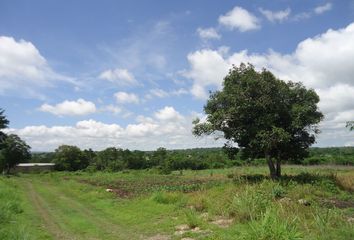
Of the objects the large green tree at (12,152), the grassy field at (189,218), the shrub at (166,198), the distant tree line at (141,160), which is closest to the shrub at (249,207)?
the grassy field at (189,218)

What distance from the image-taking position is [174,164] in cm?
8138

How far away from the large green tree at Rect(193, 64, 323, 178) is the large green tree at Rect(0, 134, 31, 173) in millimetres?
55614

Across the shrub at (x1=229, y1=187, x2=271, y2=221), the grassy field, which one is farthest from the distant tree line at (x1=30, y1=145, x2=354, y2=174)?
the shrub at (x1=229, y1=187, x2=271, y2=221)

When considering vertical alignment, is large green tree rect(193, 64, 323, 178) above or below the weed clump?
above

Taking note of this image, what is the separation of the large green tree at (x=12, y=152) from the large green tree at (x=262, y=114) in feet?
182

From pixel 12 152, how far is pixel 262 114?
60273mm

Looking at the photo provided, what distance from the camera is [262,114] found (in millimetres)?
29141

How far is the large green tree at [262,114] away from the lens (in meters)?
28.8

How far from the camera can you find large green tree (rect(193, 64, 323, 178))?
94.3 feet

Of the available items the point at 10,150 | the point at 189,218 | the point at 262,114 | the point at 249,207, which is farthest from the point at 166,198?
the point at 10,150

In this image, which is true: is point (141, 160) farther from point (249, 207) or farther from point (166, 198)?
point (249, 207)

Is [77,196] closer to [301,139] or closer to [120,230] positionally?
[120,230]

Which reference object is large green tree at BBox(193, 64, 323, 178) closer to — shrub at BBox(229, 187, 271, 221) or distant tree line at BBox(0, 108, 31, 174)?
shrub at BBox(229, 187, 271, 221)

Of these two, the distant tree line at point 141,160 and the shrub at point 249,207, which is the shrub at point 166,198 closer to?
the shrub at point 249,207
